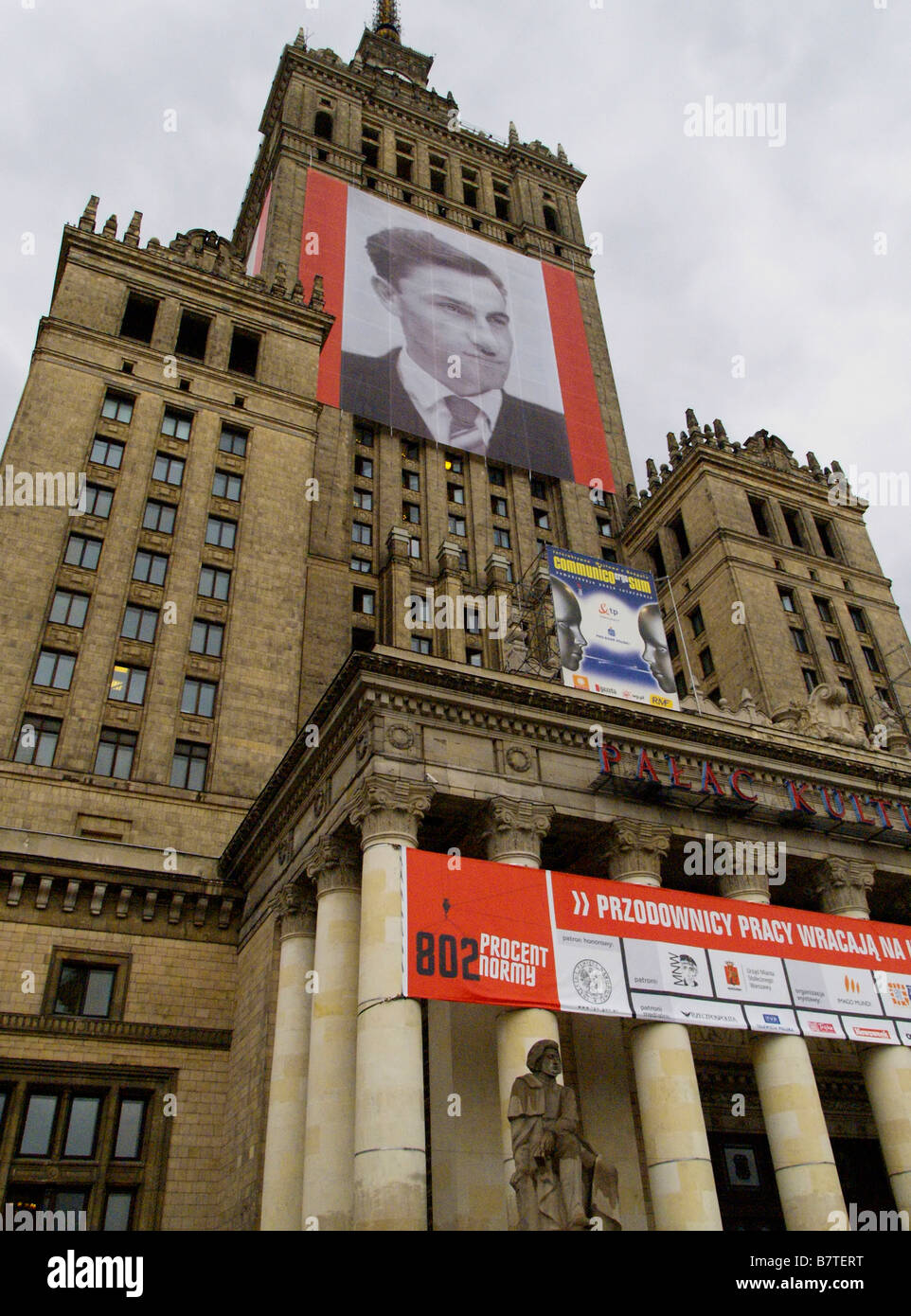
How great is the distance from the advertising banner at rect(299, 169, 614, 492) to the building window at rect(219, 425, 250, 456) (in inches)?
634

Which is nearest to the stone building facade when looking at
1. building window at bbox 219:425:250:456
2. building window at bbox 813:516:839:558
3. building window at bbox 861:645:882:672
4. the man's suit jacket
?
building window at bbox 219:425:250:456

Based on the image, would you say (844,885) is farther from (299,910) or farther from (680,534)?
(680,534)

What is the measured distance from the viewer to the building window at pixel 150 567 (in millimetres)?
40375

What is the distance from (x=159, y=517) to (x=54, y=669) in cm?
885

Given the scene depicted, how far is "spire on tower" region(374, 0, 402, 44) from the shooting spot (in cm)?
11562

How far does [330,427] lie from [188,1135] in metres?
42.2

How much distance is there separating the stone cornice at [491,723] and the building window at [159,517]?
14.8 metres

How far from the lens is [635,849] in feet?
93.0

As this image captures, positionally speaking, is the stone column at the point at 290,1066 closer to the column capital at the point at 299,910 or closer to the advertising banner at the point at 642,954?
the column capital at the point at 299,910

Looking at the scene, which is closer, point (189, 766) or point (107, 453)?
point (189, 766)

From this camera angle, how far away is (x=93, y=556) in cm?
3991

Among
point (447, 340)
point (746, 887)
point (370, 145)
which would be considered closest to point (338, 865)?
point (746, 887)

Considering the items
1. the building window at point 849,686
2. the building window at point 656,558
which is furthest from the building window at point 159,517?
the building window at point 849,686
